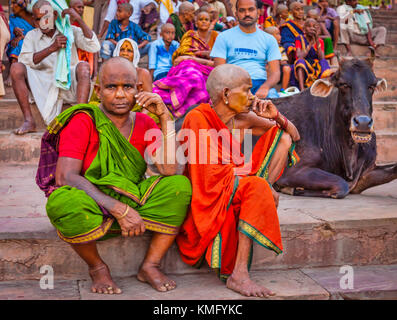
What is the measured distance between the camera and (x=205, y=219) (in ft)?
10.2

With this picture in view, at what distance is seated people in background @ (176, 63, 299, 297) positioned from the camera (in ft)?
9.99

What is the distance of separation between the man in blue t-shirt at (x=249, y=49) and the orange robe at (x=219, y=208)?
9.43 ft

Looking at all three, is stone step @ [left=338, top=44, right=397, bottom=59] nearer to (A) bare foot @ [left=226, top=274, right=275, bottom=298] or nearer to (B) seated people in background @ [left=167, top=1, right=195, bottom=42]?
(B) seated people in background @ [left=167, top=1, right=195, bottom=42]

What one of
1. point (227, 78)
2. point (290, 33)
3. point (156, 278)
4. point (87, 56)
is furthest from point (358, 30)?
point (156, 278)

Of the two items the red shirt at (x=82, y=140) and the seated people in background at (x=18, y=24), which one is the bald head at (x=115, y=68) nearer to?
the red shirt at (x=82, y=140)

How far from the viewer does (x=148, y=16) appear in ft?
31.8

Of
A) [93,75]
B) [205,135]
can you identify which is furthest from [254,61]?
[205,135]

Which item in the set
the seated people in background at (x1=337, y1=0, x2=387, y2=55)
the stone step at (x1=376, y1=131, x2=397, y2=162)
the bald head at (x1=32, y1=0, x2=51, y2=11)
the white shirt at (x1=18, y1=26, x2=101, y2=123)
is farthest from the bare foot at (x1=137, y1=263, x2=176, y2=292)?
the seated people in background at (x1=337, y1=0, x2=387, y2=55)

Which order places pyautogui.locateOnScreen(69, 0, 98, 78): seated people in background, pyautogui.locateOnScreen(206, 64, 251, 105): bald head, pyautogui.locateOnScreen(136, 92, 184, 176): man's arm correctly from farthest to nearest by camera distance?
pyautogui.locateOnScreen(69, 0, 98, 78): seated people in background
pyautogui.locateOnScreen(206, 64, 251, 105): bald head
pyautogui.locateOnScreen(136, 92, 184, 176): man's arm

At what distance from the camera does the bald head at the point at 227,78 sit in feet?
10.9

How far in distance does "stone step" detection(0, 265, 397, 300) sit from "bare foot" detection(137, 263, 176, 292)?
0.12 feet

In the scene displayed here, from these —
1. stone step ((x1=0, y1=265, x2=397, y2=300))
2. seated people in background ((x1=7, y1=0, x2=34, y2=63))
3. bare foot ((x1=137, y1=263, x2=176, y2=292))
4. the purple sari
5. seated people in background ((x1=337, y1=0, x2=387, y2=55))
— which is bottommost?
stone step ((x1=0, y1=265, x2=397, y2=300))

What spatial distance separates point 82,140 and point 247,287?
1.34m

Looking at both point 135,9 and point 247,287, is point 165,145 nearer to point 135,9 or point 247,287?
point 247,287
